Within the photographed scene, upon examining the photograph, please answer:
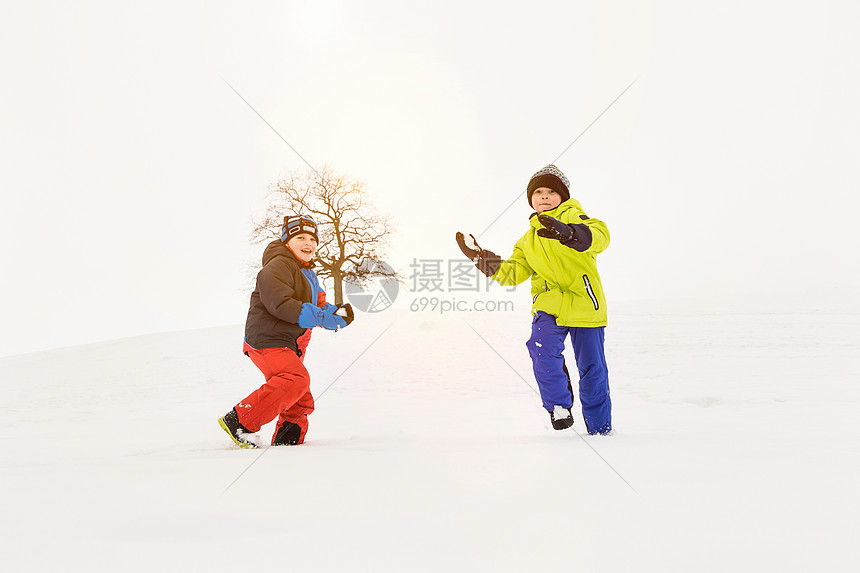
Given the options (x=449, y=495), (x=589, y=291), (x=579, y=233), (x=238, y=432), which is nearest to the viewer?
(x=449, y=495)

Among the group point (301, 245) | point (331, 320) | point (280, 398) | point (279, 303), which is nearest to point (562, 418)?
point (331, 320)

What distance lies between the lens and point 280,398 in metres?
3.02

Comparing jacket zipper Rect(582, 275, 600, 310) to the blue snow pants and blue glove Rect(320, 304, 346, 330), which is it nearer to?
the blue snow pants

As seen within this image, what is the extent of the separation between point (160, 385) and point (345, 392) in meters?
2.83

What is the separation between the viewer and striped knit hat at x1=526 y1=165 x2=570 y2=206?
3.32m

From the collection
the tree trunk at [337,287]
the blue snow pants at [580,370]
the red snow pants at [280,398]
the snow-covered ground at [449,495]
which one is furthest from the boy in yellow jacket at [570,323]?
the tree trunk at [337,287]

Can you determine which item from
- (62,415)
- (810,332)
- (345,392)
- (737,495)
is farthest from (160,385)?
(810,332)

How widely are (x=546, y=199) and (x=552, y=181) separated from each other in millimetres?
129

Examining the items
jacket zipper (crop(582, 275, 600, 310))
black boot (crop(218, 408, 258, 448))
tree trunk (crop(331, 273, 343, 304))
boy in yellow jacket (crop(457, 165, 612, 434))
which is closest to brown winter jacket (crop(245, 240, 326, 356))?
black boot (crop(218, 408, 258, 448))

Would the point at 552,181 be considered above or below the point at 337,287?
below

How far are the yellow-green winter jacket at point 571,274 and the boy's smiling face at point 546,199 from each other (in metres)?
0.10

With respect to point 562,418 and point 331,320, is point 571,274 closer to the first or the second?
point 562,418

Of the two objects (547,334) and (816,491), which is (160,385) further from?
(816,491)

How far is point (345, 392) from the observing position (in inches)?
237
